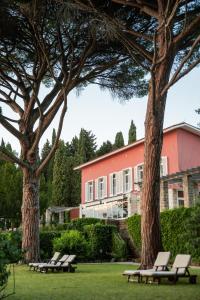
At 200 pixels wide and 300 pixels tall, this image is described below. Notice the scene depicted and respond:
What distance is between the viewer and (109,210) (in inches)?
936

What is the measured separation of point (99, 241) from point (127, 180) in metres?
7.49

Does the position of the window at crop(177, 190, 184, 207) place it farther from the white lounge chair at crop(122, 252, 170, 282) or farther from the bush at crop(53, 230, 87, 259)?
the white lounge chair at crop(122, 252, 170, 282)

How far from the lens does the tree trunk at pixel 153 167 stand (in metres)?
11.0

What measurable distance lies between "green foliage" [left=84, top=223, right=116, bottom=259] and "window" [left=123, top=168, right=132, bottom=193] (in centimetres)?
608

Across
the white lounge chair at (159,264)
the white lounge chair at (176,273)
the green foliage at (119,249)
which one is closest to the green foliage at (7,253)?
the white lounge chair at (176,273)

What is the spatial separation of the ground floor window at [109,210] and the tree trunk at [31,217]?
730cm

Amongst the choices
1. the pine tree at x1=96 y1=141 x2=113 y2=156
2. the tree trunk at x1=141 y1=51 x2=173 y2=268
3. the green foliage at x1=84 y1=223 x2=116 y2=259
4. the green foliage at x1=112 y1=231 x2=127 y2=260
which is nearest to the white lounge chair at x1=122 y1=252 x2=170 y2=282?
the tree trunk at x1=141 y1=51 x2=173 y2=268

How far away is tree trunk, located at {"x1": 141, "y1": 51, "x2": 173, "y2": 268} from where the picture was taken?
1099 centimetres

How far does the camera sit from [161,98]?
39.6ft

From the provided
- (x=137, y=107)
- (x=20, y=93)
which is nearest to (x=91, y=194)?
(x=137, y=107)

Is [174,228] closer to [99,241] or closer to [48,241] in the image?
[99,241]

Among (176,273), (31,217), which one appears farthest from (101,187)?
(176,273)

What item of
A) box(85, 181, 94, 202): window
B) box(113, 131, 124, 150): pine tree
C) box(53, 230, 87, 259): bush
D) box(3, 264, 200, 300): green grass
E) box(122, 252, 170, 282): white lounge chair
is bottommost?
box(3, 264, 200, 300): green grass

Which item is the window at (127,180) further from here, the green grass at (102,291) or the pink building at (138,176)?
the green grass at (102,291)
